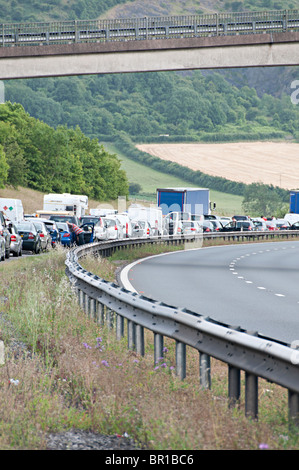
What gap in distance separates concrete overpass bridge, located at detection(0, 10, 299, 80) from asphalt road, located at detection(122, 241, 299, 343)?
8.53 meters

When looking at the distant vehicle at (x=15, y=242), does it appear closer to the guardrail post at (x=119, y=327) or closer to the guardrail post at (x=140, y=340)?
the guardrail post at (x=119, y=327)

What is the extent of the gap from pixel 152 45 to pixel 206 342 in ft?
105

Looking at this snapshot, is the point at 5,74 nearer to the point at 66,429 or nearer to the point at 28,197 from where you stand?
the point at 66,429

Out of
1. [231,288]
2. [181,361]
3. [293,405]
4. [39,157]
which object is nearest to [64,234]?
[231,288]

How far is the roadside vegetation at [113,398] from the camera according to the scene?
596 cm

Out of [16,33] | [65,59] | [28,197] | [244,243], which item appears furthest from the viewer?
[28,197]

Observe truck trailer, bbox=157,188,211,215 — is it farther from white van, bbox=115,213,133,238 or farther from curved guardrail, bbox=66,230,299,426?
curved guardrail, bbox=66,230,299,426

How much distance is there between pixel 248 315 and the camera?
15.9 m

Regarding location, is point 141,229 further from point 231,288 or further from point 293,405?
point 293,405

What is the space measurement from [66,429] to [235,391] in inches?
54.4

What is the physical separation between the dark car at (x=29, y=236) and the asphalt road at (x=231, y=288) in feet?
15.5

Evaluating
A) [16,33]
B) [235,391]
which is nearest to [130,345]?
[235,391]

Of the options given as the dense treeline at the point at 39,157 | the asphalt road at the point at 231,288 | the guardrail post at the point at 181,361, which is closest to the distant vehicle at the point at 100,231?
the asphalt road at the point at 231,288

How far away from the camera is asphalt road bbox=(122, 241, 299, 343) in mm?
15203
